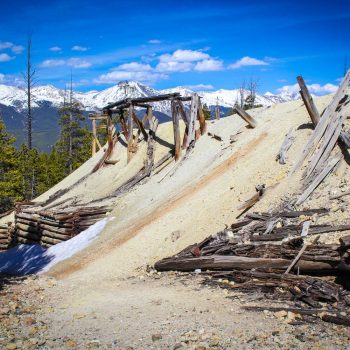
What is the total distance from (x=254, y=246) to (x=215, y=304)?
1938mm

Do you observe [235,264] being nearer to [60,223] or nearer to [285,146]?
[285,146]

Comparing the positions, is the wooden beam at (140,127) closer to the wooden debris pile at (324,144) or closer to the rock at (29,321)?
the wooden debris pile at (324,144)

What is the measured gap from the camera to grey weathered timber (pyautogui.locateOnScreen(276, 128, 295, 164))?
43.3 feet

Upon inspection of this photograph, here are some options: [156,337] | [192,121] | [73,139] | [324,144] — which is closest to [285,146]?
[324,144]

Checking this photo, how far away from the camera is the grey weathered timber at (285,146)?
43.3 ft

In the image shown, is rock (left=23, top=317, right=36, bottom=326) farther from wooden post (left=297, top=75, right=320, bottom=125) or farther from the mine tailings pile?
wooden post (left=297, top=75, right=320, bottom=125)

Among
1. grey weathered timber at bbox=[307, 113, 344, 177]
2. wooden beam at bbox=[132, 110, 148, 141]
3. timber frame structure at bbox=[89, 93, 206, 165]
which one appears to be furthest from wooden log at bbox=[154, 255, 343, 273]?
wooden beam at bbox=[132, 110, 148, 141]

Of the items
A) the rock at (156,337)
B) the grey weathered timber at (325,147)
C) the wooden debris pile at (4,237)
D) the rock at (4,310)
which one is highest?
the grey weathered timber at (325,147)

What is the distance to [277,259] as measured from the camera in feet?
25.0

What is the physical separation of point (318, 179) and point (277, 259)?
3.69 m

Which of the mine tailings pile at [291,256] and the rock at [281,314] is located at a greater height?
the mine tailings pile at [291,256]

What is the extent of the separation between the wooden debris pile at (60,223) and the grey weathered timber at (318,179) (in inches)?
342

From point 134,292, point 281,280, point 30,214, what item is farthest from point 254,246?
point 30,214

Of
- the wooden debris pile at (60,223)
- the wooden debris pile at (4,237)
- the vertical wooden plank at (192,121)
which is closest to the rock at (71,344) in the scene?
the wooden debris pile at (60,223)
